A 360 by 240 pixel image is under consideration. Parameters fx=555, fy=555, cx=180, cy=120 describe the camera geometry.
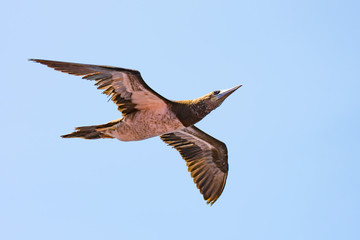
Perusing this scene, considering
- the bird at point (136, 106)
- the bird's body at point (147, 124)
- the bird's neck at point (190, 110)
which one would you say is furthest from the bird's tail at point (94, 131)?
the bird's neck at point (190, 110)

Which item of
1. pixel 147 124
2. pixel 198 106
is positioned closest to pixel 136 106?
pixel 147 124

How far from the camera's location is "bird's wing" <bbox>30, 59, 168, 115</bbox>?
10.5m

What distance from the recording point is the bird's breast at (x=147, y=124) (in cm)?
1194

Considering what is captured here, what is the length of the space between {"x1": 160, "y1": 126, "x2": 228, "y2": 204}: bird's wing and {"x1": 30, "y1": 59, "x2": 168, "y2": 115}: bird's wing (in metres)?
2.51

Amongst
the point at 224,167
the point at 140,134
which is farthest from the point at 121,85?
the point at 224,167

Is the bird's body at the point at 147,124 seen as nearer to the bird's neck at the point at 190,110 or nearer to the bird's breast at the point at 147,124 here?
the bird's breast at the point at 147,124

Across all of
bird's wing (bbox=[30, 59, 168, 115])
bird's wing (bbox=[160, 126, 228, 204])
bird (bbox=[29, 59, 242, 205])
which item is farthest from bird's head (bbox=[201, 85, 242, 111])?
bird's wing (bbox=[160, 126, 228, 204])

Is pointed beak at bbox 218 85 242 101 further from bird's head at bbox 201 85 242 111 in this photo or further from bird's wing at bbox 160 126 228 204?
bird's wing at bbox 160 126 228 204

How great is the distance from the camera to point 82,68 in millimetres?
10617

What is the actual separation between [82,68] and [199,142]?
15.8 feet

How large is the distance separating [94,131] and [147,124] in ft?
4.22

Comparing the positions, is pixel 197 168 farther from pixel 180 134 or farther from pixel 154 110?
pixel 154 110

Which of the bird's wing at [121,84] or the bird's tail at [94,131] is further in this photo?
the bird's tail at [94,131]

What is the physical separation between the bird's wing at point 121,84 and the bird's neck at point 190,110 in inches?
12.6
